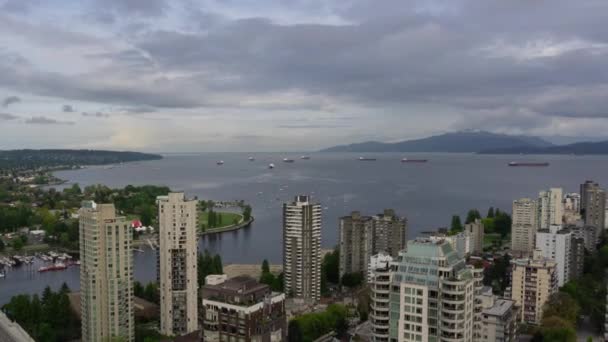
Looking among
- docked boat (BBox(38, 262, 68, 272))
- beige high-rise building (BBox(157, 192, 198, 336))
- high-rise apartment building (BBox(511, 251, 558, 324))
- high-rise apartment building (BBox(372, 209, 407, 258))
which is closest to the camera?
beige high-rise building (BBox(157, 192, 198, 336))

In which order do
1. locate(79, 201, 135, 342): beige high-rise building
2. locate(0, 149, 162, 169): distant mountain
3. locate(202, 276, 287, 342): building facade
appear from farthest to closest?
locate(0, 149, 162, 169): distant mountain → locate(79, 201, 135, 342): beige high-rise building → locate(202, 276, 287, 342): building facade

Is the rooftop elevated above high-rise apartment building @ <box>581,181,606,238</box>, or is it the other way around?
high-rise apartment building @ <box>581,181,606,238</box>

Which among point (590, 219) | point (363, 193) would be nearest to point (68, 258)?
point (590, 219)

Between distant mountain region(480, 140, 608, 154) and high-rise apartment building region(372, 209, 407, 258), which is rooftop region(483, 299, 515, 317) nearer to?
high-rise apartment building region(372, 209, 407, 258)

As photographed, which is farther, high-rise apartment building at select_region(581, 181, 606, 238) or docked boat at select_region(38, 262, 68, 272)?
high-rise apartment building at select_region(581, 181, 606, 238)

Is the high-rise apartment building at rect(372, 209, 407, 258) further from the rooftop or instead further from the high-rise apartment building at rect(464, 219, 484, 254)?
the rooftop

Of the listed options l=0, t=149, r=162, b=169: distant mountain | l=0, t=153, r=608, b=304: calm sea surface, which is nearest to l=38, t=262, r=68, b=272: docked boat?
l=0, t=153, r=608, b=304: calm sea surface

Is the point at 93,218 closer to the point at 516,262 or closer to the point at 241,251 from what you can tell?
the point at 516,262

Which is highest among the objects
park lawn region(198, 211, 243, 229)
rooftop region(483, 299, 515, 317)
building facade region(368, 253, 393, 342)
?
building facade region(368, 253, 393, 342)
